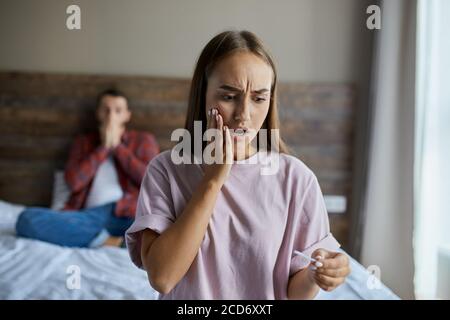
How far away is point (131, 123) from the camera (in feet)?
3.08

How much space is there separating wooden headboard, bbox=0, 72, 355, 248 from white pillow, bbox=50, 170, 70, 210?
0.01 m

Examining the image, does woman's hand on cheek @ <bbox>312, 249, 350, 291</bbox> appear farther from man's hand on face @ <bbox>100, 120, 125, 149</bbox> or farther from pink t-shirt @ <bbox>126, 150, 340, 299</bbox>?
man's hand on face @ <bbox>100, 120, 125, 149</bbox>

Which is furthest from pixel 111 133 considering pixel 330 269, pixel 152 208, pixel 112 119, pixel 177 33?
pixel 330 269

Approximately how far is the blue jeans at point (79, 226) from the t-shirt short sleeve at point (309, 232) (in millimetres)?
470

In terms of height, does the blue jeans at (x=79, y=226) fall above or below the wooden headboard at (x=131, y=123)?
below

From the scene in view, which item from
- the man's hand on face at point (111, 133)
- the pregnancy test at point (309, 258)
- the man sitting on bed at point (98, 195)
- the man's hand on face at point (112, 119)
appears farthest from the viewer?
the man's hand on face at point (111, 133)

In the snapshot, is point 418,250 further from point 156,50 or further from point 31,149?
point 31,149

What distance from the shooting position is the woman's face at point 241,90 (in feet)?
1.13

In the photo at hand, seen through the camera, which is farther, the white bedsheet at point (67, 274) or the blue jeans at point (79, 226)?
the blue jeans at point (79, 226)

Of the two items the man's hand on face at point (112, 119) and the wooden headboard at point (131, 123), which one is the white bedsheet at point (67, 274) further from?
the man's hand on face at point (112, 119)

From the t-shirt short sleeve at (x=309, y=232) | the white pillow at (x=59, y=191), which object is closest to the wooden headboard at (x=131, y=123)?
the white pillow at (x=59, y=191)

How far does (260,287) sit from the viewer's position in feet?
1.26

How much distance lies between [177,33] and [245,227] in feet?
0.99

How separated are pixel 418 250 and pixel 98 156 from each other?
2.54ft
